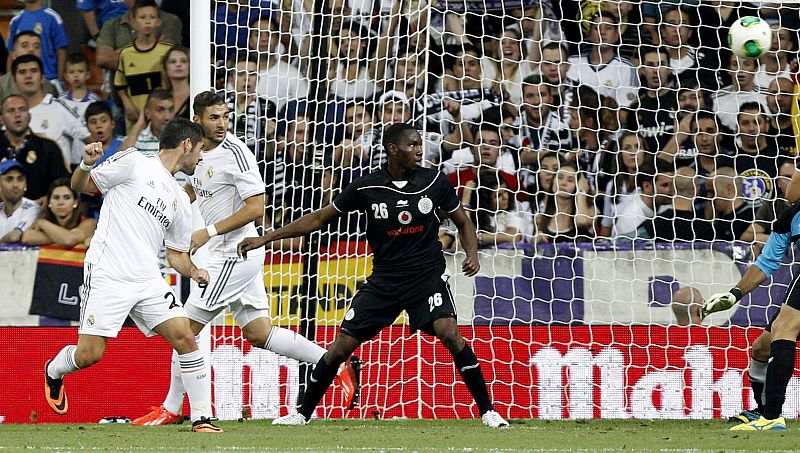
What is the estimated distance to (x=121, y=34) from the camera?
1238cm

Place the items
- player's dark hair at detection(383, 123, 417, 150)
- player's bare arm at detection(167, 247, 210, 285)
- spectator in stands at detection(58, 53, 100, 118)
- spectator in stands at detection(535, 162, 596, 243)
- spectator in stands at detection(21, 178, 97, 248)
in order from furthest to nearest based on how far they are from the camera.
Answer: spectator in stands at detection(58, 53, 100, 118)
spectator in stands at detection(21, 178, 97, 248)
spectator in stands at detection(535, 162, 596, 243)
player's dark hair at detection(383, 123, 417, 150)
player's bare arm at detection(167, 247, 210, 285)

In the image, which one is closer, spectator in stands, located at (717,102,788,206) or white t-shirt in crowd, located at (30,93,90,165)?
spectator in stands, located at (717,102,788,206)

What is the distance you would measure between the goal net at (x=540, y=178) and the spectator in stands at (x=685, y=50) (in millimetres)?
21

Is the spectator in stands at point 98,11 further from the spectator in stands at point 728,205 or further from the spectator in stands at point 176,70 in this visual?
the spectator in stands at point 728,205

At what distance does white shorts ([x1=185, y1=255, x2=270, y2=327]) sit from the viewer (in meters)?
8.33

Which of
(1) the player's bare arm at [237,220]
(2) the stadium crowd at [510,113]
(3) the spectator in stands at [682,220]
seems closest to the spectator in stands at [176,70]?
(2) the stadium crowd at [510,113]

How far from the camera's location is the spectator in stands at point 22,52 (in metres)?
12.1

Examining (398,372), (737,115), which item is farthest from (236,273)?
(737,115)

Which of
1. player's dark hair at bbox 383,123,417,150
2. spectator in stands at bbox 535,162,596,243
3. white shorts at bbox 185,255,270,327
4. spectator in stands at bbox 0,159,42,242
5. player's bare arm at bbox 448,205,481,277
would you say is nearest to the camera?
player's dark hair at bbox 383,123,417,150

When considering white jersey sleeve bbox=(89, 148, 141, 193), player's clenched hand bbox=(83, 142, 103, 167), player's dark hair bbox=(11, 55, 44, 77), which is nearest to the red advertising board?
white jersey sleeve bbox=(89, 148, 141, 193)

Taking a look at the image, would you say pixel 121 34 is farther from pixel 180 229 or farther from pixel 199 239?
pixel 180 229

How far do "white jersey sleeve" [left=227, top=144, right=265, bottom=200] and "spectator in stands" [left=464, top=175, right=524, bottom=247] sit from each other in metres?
2.81

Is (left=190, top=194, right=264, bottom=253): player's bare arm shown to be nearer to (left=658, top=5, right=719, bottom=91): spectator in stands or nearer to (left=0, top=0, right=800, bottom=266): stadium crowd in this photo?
(left=0, top=0, right=800, bottom=266): stadium crowd

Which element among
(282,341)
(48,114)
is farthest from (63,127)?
(282,341)
